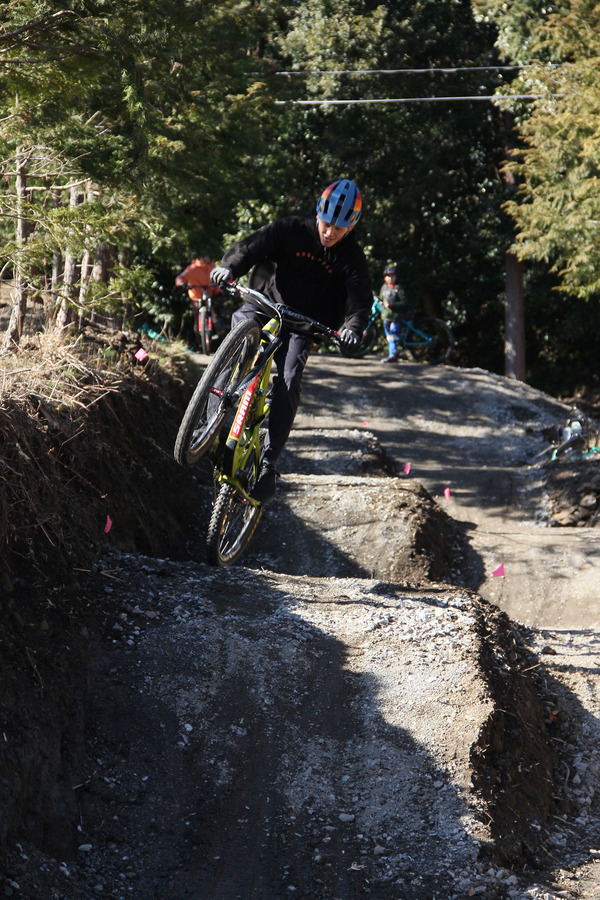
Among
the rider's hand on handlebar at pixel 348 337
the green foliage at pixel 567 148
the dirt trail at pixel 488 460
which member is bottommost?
the dirt trail at pixel 488 460

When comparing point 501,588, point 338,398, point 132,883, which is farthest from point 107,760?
point 338,398

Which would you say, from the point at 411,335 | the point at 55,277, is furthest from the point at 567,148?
the point at 55,277

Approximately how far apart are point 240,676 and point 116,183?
15.4ft

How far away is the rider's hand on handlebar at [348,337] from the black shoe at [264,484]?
1.09 meters

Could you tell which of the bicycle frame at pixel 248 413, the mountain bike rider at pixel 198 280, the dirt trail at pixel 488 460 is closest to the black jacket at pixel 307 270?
the bicycle frame at pixel 248 413

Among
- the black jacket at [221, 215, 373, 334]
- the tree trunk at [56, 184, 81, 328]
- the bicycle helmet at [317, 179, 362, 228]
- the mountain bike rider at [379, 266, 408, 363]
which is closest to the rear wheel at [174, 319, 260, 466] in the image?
the black jacket at [221, 215, 373, 334]

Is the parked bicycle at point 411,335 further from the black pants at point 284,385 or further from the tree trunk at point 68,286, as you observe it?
the black pants at point 284,385

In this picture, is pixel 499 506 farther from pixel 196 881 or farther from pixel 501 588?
pixel 196 881

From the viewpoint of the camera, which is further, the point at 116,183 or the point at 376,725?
the point at 116,183

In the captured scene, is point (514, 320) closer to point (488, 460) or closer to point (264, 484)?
point (488, 460)

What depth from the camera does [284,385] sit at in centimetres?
649

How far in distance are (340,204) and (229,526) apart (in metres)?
2.64

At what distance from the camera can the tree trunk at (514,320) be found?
77.3ft

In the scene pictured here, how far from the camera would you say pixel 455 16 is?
22406 millimetres
